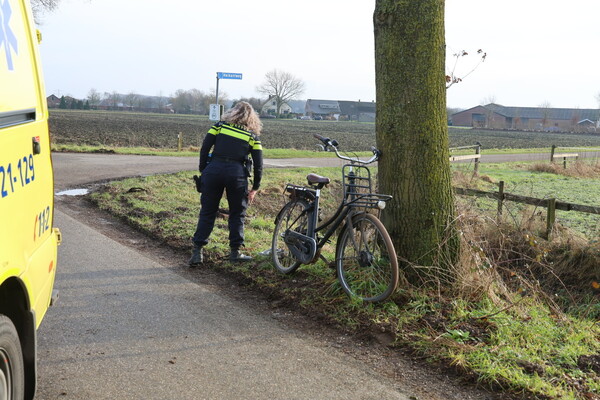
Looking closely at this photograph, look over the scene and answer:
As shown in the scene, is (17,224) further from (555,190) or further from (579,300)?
(555,190)

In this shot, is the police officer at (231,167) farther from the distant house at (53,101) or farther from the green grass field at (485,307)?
the distant house at (53,101)

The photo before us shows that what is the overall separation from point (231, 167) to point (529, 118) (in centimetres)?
12063

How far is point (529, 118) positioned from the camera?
117188 millimetres

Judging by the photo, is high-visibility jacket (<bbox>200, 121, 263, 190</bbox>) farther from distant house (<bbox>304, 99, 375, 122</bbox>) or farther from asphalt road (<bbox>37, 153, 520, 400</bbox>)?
distant house (<bbox>304, 99, 375, 122</bbox>)

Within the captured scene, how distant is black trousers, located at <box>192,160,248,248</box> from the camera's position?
684 centimetres

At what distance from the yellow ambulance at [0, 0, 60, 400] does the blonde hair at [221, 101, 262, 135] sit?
10.7 ft

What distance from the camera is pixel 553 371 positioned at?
4.11m

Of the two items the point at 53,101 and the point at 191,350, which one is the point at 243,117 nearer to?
the point at 191,350

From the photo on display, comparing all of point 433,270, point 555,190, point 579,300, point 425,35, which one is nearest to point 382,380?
point 433,270

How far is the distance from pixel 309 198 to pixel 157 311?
2.05 meters

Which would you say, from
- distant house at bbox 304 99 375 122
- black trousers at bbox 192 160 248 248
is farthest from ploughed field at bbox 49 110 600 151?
distant house at bbox 304 99 375 122

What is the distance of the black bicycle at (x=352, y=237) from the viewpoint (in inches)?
213

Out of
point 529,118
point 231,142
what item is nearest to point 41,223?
point 231,142

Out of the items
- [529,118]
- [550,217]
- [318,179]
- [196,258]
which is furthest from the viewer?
[529,118]
